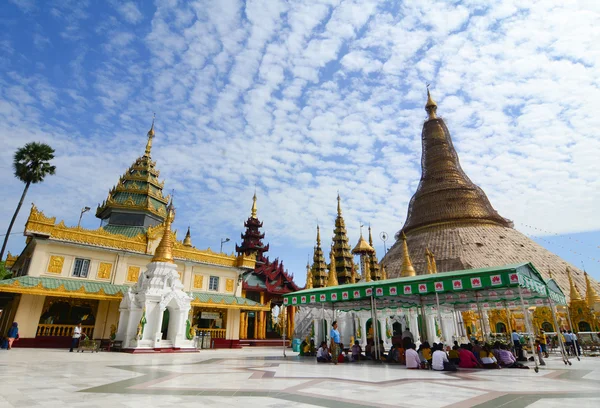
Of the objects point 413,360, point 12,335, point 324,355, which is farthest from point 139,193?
point 413,360

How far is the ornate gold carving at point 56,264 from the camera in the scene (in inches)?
867

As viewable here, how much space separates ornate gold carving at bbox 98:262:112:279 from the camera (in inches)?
936

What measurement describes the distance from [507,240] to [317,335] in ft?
128

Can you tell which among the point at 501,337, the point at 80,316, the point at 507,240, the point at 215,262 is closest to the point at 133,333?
the point at 80,316

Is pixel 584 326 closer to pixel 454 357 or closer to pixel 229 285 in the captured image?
pixel 454 357

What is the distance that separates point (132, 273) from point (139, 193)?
8539 millimetres

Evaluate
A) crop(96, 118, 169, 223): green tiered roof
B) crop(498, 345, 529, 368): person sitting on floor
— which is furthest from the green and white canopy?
crop(96, 118, 169, 223): green tiered roof

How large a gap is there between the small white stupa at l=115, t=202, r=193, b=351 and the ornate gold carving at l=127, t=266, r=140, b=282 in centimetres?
417

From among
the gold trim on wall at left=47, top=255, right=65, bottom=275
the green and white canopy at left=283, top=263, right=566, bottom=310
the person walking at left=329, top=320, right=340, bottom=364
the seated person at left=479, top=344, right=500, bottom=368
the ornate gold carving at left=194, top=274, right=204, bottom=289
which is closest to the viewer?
the seated person at left=479, top=344, right=500, bottom=368

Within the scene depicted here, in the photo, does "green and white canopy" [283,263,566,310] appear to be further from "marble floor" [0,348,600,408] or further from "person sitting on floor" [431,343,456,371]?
"marble floor" [0,348,600,408]

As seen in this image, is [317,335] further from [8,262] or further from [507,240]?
[507,240]

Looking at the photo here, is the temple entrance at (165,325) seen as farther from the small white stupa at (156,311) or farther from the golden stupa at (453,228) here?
→ the golden stupa at (453,228)

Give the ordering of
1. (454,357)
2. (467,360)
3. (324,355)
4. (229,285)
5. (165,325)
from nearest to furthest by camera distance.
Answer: (467,360) → (454,357) → (324,355) → (165,325) → (229,285)

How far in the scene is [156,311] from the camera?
2012cm
